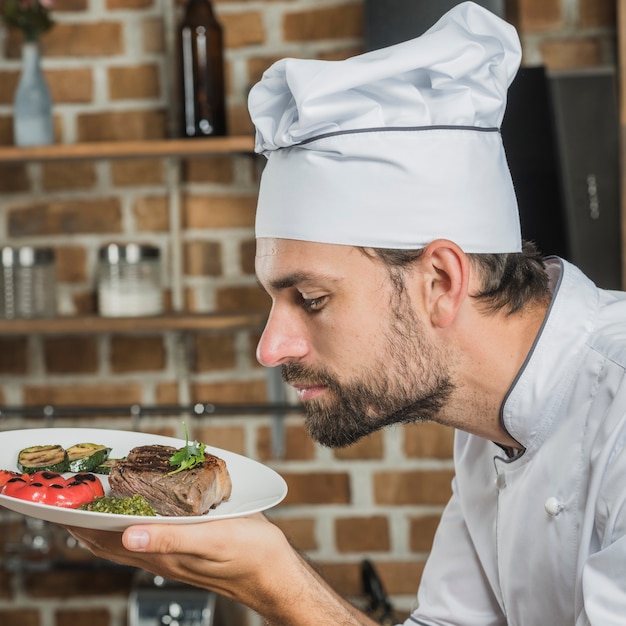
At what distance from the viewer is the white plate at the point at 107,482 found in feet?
2.66

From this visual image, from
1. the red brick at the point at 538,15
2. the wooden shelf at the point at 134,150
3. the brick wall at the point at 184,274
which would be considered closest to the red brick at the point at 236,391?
the brick wall at the point at 184,274

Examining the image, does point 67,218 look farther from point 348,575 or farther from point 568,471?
point 568,471

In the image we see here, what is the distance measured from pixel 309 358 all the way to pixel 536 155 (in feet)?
2.35

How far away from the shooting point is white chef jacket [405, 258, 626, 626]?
2.95ft

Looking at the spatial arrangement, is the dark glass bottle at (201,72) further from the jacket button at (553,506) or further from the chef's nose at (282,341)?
the jacket button at (553,506)

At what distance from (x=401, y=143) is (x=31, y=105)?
0.93 m

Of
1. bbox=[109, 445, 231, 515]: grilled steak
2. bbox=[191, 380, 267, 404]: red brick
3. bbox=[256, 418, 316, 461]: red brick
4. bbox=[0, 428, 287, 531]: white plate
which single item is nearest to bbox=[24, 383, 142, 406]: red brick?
bbox=[191, 380, 267, 404]: red brick

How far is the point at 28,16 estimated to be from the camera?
5.50 feet

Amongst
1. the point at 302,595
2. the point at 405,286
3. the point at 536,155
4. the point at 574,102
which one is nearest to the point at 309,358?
the point at 405,286

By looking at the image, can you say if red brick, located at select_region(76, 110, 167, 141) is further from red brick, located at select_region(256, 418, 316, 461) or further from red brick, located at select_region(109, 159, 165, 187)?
red brick, located at select_region(256, 418, 316, 461)

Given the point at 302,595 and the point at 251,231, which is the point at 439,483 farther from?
the point at 302,595

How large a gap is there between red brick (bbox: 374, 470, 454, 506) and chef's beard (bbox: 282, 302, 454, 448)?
831 mm

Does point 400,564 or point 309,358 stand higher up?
point 309,358

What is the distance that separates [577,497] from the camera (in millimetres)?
987
